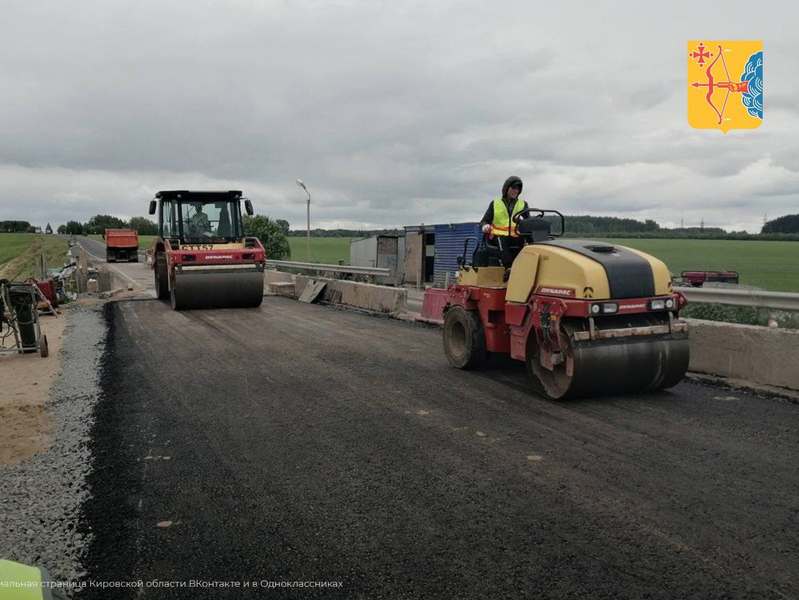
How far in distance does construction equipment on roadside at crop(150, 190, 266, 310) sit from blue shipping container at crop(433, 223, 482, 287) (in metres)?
12.5

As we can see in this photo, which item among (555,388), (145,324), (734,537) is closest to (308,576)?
(734,537)

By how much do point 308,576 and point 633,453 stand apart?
2713 mm

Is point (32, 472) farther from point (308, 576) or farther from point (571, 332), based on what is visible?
point (571, 332)

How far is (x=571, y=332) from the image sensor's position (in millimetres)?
5906

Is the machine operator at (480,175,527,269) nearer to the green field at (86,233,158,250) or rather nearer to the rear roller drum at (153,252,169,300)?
the rear roller drum at (153,252,169,300)

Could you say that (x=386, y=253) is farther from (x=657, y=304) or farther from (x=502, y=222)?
(x=657, y=304)

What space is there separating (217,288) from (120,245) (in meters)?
40.3

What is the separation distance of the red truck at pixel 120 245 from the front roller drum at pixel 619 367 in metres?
49.9

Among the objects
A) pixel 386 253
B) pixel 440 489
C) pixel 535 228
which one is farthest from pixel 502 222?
pixel 386 253

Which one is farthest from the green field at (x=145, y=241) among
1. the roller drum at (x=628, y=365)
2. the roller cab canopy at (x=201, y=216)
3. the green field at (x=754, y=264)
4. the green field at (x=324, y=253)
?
the roller drum at (x=628, y=365)

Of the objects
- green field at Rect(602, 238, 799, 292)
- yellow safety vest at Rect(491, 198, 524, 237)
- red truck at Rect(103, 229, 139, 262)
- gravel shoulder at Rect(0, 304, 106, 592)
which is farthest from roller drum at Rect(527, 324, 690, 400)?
red truck at Rect(103, 229, 139, 262)

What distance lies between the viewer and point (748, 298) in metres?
7.55

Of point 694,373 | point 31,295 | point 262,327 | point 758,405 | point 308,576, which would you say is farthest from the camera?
point 262,327

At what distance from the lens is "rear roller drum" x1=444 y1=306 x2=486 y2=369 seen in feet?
24.2
